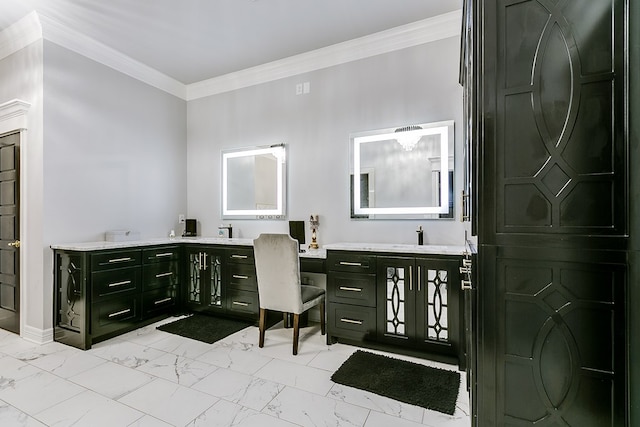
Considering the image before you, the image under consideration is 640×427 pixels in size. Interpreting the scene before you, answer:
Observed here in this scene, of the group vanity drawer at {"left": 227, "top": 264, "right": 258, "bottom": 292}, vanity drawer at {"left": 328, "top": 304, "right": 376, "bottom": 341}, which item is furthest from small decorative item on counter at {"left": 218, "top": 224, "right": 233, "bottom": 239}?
vanity drawer at {"left": 328, "top": 304, "right": 376, "bottom": 341}

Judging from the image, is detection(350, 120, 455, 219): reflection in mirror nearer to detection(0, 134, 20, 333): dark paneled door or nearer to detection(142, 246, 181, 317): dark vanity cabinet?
detection(142, 246, 181, 317): dark vanity cabinet

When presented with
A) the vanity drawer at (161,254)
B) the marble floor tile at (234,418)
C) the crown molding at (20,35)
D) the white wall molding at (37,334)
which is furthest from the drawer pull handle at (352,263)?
the crown molding at (20,35)

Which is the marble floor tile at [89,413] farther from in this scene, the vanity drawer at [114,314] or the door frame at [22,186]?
the door frame at [22,186]

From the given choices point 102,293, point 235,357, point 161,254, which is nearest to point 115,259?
point 102,293

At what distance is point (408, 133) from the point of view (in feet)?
10.1

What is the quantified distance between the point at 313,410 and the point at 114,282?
7.64 feet

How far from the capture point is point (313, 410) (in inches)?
74.5

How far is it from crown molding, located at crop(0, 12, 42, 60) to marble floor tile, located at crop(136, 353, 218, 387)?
3.21 m

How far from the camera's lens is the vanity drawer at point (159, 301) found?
10.9 feet

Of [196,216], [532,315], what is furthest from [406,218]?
[196,216]

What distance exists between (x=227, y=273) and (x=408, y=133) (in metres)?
2.45

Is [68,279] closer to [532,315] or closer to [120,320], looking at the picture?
[120,320]

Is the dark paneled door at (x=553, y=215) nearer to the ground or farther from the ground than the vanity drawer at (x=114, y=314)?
farther from the ground

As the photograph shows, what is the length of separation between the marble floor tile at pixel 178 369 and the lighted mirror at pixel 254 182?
1.79 meters
